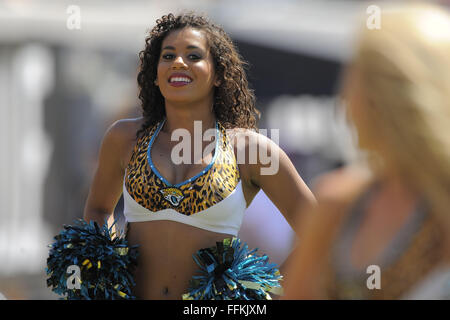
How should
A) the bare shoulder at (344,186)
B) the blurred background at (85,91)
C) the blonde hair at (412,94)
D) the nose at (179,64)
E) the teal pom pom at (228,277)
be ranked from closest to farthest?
1. the blonde hair at (412,94)
2. the bare shoulder at (344,186)
3. the teal pom pom at (228,277)
4. the nose at (179,64)
5. the blurred background at (85,91)

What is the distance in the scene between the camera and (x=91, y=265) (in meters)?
2.93

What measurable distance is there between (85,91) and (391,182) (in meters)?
5.93

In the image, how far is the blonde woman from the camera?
1546mm

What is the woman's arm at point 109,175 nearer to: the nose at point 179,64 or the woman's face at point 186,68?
the woman's face at point 186,68

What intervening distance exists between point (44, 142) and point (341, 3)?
4045 mm

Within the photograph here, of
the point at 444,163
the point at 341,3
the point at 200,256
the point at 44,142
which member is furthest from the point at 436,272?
the point at 341,3

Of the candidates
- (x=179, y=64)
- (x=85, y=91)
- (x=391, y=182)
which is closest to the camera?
(x=391, y=182)

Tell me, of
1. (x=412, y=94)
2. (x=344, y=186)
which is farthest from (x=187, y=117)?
(x=412, y=94)

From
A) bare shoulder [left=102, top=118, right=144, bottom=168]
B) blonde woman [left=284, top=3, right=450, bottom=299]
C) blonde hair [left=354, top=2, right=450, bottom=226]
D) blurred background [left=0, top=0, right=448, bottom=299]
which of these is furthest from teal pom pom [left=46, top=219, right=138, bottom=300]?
blurred background [left=0, top=0, right=448, bottom=299]

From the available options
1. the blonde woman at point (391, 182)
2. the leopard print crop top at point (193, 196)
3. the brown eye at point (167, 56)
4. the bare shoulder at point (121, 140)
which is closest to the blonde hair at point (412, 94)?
the blonde woman at point (391, 182)

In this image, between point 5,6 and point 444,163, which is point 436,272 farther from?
point 5,6

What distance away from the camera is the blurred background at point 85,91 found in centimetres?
683

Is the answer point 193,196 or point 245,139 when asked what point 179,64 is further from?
point 193,196

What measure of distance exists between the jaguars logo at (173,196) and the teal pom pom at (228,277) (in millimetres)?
216
